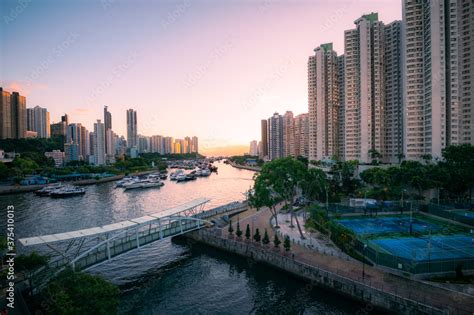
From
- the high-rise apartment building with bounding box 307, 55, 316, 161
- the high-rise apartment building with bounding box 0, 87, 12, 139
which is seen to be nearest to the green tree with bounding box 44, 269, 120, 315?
the high-rise apartment building with bounding box 307, 55, 316, 161

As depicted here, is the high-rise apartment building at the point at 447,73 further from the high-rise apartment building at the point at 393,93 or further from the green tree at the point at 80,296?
the green tree at the point at 80,296

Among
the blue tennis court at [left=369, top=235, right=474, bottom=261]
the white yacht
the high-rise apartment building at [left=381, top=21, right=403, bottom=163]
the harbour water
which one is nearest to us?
the harbour water

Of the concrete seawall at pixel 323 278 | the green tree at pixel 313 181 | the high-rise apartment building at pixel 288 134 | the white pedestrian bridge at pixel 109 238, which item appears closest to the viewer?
the concrete seawall at pixel 323 278

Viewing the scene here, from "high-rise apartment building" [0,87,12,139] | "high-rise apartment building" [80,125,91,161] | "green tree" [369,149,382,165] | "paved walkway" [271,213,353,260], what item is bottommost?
"paved walkway" [271,213,353,260]

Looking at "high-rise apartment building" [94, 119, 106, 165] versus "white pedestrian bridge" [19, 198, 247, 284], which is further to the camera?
"high-rise apartment building" [94, 119, 106, 165]

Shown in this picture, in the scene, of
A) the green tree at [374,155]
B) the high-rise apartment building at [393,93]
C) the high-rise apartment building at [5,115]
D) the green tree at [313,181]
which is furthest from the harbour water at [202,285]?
the high-rise apartment building at [5,115]

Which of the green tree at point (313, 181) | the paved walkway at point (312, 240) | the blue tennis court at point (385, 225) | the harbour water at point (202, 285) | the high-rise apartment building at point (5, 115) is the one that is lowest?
the harbour water at point (202, 285)

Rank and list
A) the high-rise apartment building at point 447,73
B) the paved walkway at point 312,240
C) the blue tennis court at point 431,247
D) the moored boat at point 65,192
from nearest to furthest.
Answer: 1. the paved walkway at point 312,240
2. the blue tennis court at point 431,247
3. the high-rise apartment building at point 447,73
4. the moored boat at point 65,192

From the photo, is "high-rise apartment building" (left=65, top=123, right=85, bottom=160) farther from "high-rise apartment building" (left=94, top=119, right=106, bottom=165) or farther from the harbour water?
the harbour water
